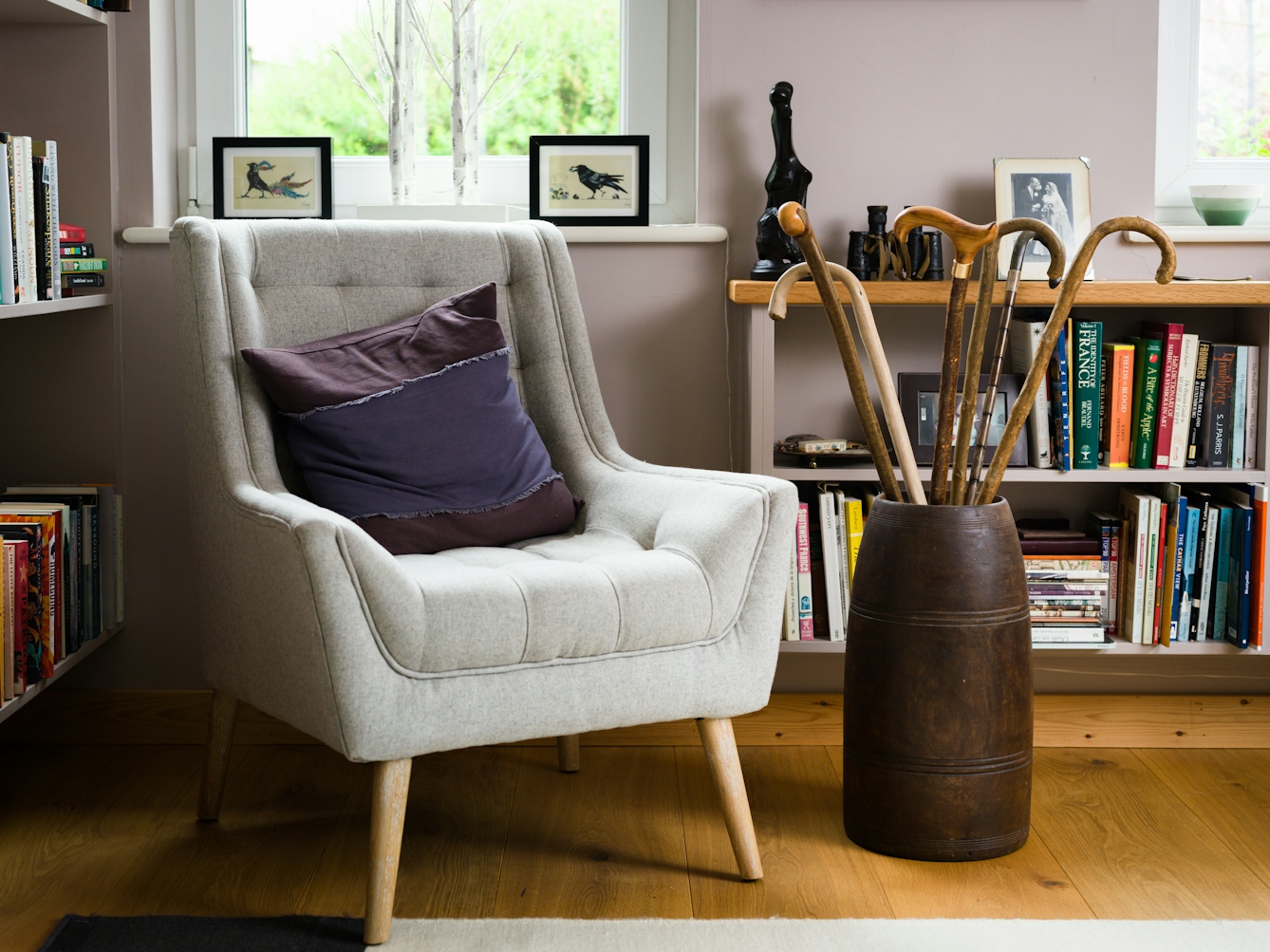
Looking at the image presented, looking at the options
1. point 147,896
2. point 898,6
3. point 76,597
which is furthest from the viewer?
point 898,6

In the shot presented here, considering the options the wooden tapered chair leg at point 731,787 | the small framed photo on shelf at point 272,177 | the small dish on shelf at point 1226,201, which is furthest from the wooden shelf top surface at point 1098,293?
the small framed photo on shelf at point 272,177

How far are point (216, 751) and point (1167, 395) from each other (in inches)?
67.7

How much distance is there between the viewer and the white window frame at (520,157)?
246cm

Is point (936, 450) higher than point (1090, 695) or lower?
higher

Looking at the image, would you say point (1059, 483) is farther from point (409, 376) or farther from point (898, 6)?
point (409, 376)

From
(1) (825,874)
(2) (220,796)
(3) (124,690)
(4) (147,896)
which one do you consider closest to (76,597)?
(3) (124,690)

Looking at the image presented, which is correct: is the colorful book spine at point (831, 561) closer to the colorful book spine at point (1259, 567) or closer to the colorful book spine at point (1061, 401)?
the colorful book spine at point (1061, 401)

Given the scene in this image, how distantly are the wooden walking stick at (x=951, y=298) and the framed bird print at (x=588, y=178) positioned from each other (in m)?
0.76

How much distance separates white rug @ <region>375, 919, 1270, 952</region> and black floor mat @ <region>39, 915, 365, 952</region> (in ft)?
0.26

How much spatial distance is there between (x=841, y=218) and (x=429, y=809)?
4.33 ft

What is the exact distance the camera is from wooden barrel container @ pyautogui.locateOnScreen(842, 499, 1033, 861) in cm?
171

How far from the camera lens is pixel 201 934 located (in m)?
1.57

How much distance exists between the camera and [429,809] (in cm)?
201

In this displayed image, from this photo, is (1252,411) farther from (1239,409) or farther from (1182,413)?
(1182,413)
